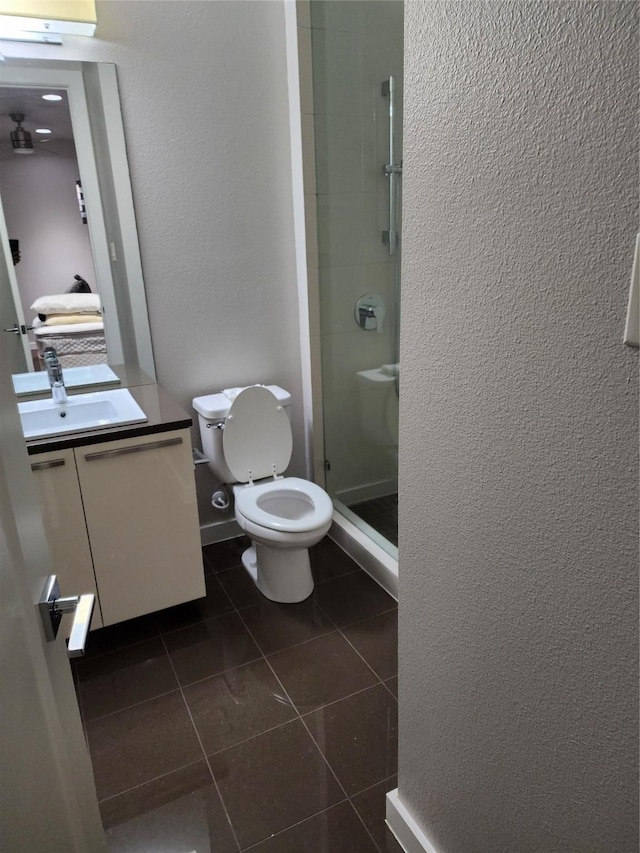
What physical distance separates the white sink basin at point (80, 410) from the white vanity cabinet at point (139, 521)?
0.17 meters

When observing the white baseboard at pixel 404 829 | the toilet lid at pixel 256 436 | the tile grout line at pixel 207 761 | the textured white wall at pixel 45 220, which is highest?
the textured white wall at pixel 45 220

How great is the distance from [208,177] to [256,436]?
108 centimetres

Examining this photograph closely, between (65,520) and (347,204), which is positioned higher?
(347,204)

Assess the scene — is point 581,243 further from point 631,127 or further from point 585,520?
point 585,520

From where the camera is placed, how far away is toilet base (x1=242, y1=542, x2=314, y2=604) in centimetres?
240

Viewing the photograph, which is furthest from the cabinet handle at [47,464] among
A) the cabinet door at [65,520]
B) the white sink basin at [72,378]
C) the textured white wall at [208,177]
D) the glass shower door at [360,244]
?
the glass shower door at [360,244]

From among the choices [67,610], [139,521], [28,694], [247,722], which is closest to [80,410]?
[139,521]

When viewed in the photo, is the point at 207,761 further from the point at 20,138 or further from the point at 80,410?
the point at 20,138

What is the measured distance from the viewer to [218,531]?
9.59ft

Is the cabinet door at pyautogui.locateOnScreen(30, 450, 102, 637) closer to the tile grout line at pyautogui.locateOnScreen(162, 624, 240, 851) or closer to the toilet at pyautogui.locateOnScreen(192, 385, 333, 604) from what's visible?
the tile grout line at pyautogui.locateOnScreen(162, 624, 240, 851)

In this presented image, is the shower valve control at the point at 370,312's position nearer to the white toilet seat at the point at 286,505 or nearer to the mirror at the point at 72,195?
the white toilet seat at the point at 286,505

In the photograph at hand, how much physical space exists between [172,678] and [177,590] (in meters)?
0.31

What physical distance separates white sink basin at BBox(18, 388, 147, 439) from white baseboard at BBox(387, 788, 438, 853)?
4.59 feet

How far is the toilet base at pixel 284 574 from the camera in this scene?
2.40 meters
